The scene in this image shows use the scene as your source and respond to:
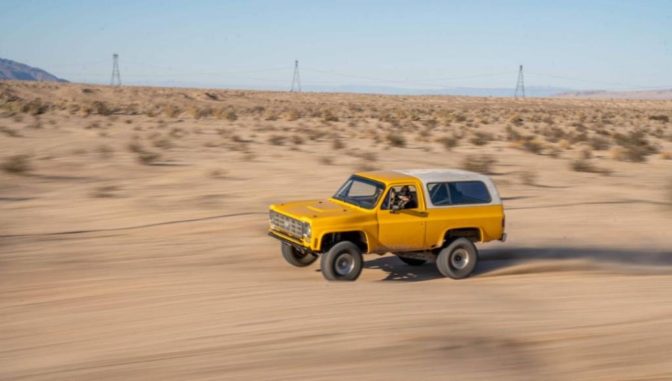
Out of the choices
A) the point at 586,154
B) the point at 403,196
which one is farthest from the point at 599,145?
the point at 403,196

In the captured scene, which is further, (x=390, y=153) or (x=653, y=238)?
(x=390, y=153)

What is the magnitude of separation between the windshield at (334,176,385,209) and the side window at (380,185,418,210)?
0.14 meters

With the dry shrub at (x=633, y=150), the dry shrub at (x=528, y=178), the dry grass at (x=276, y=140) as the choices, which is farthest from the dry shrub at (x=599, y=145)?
the dry grass at (x=276, y=140)

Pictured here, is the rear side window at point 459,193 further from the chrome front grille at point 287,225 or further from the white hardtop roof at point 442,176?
the chrome front grille at point 287,225

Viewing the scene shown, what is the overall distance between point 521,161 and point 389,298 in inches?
783

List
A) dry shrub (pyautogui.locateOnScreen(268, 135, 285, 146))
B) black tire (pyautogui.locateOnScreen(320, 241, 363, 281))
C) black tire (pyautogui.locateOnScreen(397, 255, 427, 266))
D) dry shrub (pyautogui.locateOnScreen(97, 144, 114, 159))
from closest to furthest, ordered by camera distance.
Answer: black tire (pyautogui.locateOnScreen(320, 241, 363, 281)) → black tire (pyautogui.locateOnScreen(397, 255, 427, 266)) → dry shrub (pyautogui.locateOnScreen(97, 144, 114, 159)) → dry shrub (pyautogui.locateOnScreen(268, 135, 285, 146))

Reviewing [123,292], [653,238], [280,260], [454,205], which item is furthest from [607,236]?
[123,292]

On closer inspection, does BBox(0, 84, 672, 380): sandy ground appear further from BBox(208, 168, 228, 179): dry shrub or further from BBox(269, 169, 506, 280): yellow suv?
BBox(269, 169, 506, 280): yellow suv

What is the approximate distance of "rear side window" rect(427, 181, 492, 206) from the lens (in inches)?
443

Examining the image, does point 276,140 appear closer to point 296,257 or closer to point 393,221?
point 296,257

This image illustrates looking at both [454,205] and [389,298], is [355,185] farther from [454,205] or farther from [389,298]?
[389,298]

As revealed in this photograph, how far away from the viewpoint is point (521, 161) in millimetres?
27891

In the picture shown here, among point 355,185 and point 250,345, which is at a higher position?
point 355,185

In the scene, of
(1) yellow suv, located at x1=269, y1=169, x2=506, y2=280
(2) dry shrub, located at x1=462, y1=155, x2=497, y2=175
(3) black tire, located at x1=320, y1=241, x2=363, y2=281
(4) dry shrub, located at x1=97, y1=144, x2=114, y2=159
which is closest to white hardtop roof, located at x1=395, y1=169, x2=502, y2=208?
(1) yellow suv, located at x1=269, y1=169, x2=506, y2=280
